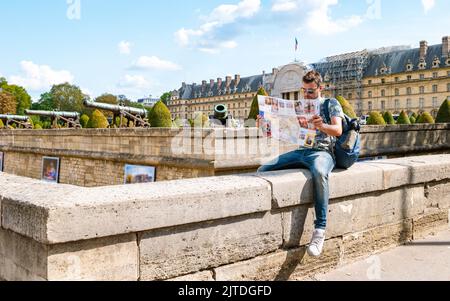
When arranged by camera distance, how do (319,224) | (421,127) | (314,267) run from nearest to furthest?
(319,224)
(314,267)
(421,127)

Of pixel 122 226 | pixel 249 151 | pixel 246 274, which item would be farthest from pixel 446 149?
pixel 122 226

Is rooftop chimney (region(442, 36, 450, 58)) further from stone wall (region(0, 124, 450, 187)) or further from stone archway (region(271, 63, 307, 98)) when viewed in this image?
stone wall (region(0, 124, 450, 187))

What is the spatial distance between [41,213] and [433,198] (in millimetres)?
4091

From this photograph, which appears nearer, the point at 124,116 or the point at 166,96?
the point at 124,116

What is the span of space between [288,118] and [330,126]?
356 millimetres

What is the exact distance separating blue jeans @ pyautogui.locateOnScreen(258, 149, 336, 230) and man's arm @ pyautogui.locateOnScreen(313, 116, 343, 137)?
20 centimetres

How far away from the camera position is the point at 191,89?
118 meters

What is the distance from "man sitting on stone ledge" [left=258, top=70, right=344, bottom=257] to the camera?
316cm

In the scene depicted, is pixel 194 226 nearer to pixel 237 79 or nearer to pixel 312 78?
pixel 312 78

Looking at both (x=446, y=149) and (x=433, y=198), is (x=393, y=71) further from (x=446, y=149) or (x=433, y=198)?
(x=433, y=198)

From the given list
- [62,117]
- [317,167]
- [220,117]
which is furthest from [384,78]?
[317,167]

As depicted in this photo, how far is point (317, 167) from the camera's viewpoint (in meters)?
3.26

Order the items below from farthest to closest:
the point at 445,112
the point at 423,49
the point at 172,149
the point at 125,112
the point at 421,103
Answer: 1. the point at 421,103
2. the point at 423,49
3. the point at 445,112
4. the point at 125,112
5. the point at 172,149

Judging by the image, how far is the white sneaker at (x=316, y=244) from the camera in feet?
10.2
